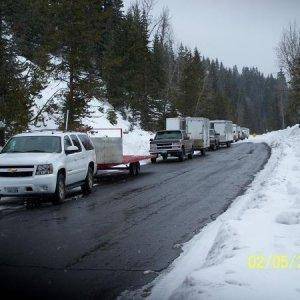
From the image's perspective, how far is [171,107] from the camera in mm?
67562

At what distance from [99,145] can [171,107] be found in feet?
158

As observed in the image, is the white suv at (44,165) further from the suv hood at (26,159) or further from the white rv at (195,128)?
the white rv at (195,128)

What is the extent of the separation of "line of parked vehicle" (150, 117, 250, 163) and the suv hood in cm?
1348

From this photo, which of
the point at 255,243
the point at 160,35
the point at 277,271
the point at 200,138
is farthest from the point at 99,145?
the point at 160,35

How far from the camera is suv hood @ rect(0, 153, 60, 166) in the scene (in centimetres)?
1309

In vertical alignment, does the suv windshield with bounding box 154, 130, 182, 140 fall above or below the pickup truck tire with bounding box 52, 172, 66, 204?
above

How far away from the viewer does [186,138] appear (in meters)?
33.9

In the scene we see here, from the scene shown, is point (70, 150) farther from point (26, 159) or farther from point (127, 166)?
point (127, 166)

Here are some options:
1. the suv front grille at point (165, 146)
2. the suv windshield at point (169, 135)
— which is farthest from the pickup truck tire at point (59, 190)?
the suv windshield at point (169, 135)

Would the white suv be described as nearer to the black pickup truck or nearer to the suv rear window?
the suv rear window

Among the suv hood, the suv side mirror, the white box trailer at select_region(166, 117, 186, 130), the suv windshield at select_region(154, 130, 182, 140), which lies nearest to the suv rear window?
the suv side mirror

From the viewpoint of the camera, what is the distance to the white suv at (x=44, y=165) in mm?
13023

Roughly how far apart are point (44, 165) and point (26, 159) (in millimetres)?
487

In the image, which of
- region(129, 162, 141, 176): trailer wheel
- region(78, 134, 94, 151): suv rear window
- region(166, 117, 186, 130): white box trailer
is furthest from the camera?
region(166, 117, 186, 130): white box trailer
